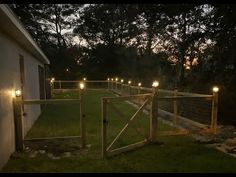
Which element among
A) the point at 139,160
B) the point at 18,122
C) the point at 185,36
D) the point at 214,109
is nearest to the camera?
the point at 139,160

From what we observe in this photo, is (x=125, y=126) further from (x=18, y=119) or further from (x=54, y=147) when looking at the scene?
(x=18, y=119)

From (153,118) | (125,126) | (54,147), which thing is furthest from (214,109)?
(54,147)

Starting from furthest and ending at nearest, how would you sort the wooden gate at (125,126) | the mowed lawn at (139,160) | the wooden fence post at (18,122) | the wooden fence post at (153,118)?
the wooden fence post at (153,118) < the wooden fence post at (18,122) < the wooden gate at (125,126) < the mowed lawn at (139,160)

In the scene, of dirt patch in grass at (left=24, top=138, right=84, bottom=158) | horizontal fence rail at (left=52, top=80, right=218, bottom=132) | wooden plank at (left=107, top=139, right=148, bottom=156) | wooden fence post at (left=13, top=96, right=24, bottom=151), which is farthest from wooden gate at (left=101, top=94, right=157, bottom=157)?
wooden fence post at (left=13, top=96, right=24, bottom=151)

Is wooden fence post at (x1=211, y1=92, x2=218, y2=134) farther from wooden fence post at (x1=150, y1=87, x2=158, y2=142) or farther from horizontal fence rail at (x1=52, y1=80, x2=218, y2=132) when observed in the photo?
wooden fence post at (x1=150, y1=87, x2=158, y2=142)

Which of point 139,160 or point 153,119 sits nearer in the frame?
point 139,160

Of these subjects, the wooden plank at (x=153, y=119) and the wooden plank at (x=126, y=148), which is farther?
the wooden plank at (x=153, y=119)

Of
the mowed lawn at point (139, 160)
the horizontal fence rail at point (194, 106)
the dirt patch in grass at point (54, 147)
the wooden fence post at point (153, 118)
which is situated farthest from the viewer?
the horizontal fence rail at point (194, 106)

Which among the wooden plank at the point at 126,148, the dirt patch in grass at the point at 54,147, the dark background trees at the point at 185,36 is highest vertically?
the dark background trees at the point at 185,36

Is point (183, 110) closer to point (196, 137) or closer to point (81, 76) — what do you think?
point (196, 137)

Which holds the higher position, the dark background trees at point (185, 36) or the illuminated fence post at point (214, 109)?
the dark background trees at point (185, 36)

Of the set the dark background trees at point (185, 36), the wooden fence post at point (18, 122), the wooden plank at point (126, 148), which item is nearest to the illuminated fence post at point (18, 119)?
the wooden fence post at point (18, 122)

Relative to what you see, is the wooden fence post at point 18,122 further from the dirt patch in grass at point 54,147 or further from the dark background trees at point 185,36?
the dark background trees at point 185,36

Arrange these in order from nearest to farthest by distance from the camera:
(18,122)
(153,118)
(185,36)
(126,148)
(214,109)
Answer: (126,148)
(18,122)
(153,118)
(214,109)
(185,36)
